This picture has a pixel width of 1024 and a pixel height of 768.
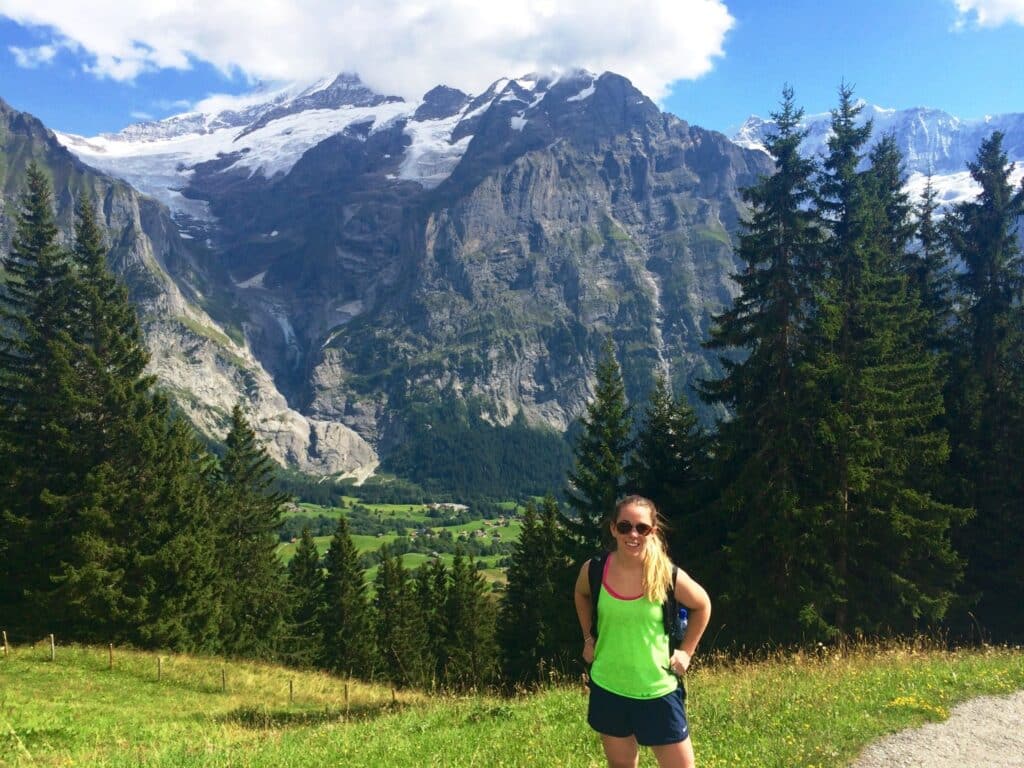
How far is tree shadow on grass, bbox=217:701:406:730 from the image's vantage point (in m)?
14.1

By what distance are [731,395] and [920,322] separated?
32.1ft

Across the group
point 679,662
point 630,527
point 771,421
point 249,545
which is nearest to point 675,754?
point 679,662

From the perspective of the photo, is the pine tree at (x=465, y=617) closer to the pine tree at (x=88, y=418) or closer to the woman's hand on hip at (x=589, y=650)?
the pine tree at (x=88, y=418)

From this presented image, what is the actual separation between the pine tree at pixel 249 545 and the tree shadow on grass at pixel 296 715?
2712 cm

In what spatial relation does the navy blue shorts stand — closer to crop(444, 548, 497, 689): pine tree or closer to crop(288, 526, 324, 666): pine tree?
crop(288, 526, 324, 666): pine tree

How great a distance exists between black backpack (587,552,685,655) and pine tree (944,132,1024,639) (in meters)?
23.9

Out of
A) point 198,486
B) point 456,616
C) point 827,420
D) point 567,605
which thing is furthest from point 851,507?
point 456,616

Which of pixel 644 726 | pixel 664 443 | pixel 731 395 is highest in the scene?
pixel 731 395

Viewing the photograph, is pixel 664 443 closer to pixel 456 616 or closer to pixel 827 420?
pixel 827 420

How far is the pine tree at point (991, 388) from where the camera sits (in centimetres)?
2422

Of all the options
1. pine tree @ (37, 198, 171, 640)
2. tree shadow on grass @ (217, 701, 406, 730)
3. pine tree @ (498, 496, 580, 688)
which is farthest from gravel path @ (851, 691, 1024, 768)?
pine tree @ (37, 198, 171, 640)

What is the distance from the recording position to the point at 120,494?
2781 centimetres

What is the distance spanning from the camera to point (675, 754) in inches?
204

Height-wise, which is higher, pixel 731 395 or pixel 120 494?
pixel 731 395
